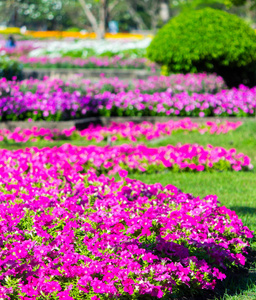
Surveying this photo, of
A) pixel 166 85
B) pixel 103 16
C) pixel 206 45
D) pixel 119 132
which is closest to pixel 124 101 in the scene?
pixel 166 85

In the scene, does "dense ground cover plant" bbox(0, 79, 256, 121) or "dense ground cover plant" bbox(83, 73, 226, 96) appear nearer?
"dense ground cover plant" bbox(0, 79, 256, 121)

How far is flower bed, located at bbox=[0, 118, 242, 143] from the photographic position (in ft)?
30.7

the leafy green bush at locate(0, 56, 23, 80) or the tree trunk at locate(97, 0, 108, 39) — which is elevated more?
the tree trunk at locate(97, 0, 108, 39)

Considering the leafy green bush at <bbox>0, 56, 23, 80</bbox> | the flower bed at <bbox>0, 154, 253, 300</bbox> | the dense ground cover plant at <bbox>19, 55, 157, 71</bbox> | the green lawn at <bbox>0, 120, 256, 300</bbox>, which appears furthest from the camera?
the dense ground cover plant at <bbox>19, 55, 157, 71</bbox>

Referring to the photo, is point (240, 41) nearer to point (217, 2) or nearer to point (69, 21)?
point (217, 2)

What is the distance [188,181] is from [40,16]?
65.4 metres

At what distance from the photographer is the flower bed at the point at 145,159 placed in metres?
6.77

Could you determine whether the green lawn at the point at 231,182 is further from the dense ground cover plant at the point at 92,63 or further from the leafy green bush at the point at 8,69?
the dense ground cover plant at the point at 92,63

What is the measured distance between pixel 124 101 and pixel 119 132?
1665mm

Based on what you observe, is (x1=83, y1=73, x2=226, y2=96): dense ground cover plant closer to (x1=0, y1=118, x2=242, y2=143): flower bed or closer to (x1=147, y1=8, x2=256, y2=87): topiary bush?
(x1=147, y1=8, x2=256, y2=87): topiary bush

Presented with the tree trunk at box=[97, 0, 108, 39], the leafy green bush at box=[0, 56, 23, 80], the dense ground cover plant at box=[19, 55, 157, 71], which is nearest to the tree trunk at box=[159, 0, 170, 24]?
the tree trunk at box=[97, 0, 108, 39]

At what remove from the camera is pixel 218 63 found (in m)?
13.6

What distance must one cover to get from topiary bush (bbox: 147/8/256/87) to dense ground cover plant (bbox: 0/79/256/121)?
145 centimetres

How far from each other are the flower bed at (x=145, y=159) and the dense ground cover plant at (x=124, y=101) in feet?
11.3
